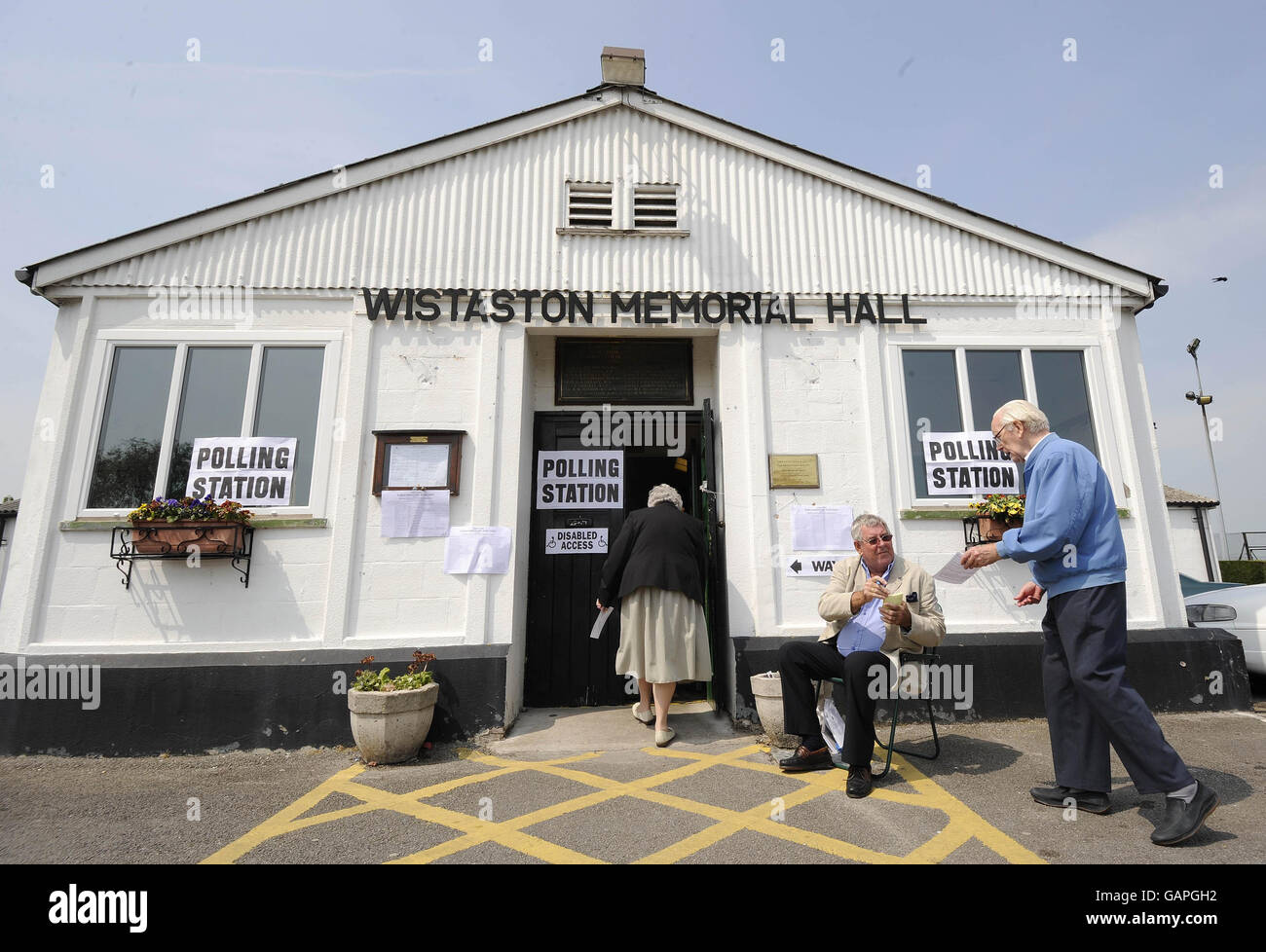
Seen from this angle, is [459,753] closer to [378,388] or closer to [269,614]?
[269,614]

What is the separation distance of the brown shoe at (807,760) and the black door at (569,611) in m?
2.12

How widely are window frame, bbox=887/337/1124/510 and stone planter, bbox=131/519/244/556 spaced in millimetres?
6419

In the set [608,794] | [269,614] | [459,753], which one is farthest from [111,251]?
[608,794]

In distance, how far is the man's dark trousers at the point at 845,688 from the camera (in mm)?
3832

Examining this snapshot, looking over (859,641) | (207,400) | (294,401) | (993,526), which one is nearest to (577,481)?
(294,401)

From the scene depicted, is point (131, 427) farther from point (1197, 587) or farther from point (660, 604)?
point (1197, 587)

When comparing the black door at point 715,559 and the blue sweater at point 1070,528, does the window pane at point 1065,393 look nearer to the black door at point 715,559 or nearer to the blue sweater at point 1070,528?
the black door at point 715,559

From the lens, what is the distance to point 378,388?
6105mm

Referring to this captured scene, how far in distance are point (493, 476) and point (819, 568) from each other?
3274 mm

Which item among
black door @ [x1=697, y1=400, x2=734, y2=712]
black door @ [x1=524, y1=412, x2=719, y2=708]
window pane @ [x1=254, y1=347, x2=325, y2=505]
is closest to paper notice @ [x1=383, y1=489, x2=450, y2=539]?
window pane @ [x1=254, y1=347, x2=325, y2=505]

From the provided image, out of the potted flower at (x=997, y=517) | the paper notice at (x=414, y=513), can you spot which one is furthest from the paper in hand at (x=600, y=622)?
the potted flower at (x=997, y=517)

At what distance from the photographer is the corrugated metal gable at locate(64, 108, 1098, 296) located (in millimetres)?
6352

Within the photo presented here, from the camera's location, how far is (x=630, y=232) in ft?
21.7

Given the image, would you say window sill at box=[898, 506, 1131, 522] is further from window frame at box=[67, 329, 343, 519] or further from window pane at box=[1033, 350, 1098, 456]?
window frame at box=[67, 329, 343, 519]
